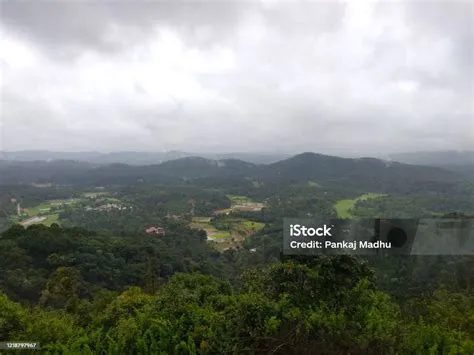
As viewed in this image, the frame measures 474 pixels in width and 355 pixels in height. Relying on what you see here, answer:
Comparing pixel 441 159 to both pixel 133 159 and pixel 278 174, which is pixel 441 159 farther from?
pixel 133 159

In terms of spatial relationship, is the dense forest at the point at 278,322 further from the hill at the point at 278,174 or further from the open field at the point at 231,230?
the hill at the point at 278,174

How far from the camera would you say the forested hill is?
142 feet

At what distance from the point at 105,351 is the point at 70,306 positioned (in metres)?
6.43

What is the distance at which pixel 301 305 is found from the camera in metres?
3.96

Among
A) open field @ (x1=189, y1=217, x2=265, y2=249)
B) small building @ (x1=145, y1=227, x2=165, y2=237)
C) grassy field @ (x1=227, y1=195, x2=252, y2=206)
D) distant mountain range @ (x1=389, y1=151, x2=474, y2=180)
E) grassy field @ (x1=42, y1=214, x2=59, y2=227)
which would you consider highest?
distant mountain range @ (x1=389, y1=151, x2=474, y2=180)

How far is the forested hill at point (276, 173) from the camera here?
142 ft

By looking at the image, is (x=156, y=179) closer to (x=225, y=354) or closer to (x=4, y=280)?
(x=4, y=280)

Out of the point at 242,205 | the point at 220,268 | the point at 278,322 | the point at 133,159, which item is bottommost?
the point at 220,268

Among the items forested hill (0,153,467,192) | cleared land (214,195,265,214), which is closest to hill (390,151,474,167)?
forested hill (0,153,467,192)

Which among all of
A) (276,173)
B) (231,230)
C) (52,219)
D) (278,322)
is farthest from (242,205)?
(278,322)

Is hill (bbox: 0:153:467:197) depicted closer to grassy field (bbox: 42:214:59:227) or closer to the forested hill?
the forested hill

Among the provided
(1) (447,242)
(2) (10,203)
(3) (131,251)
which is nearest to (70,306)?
(1) (447,242)

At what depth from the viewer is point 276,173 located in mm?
62344

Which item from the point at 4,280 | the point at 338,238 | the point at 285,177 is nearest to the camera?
the point at 338,238
